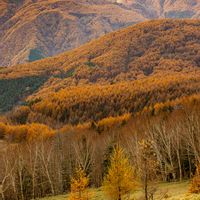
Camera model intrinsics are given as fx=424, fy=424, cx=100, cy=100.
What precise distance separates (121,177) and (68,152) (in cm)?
4951

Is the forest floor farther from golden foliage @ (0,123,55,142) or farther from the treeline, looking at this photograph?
golden foliage @ (0,123,55,142)

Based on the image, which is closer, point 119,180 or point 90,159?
point 119,180

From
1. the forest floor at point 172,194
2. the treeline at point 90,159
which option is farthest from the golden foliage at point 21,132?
the forest floor at point 172,194

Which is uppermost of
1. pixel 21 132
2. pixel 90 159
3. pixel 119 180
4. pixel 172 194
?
pixel 21 132

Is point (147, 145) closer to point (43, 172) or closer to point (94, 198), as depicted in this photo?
point (94, 198)

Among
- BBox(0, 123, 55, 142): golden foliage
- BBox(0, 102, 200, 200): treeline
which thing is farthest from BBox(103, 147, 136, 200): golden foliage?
BBox(0, 123, 55, 142): golden foliage

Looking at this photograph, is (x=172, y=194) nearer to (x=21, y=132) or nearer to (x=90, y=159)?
(x=90, y=159)

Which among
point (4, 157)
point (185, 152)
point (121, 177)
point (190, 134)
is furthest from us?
point (4, 157)

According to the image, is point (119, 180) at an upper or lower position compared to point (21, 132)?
lower

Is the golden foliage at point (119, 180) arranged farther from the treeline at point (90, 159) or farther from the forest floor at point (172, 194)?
the treeline at point (90, 159)

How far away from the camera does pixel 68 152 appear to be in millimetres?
97875

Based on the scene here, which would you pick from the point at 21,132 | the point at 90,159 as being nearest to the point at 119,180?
the point at 90,159

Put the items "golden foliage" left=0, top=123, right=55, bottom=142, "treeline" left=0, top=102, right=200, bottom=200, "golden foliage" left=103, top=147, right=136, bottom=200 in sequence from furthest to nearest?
"golden foliage" left=0, top=123, right=55, bottom=142
"treeline" left=0, top=102, right=200, bottom=200
"golden foliage" left=103, top=147, right=136, bottom=200

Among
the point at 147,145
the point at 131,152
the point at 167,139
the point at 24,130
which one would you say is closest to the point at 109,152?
the point at 131,152
